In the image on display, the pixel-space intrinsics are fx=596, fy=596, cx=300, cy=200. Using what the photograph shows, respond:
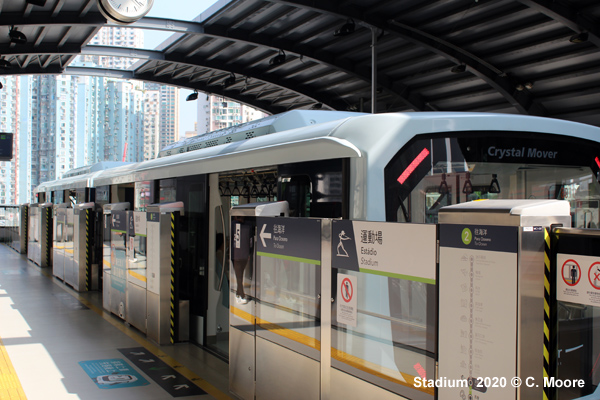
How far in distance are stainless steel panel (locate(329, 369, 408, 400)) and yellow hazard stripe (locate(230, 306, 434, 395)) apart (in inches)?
3.0

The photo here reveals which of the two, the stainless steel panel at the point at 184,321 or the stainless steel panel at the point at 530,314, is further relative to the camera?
the stainless steel panel at the point at 184,321

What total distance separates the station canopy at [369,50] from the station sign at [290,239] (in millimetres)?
8508

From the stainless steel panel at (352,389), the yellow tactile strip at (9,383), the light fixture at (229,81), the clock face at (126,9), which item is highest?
the light fixture at (229,81)

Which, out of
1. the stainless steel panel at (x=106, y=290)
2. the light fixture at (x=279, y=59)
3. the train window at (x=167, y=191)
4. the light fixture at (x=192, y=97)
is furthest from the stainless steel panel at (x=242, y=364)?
the light fixture at (x=192, y=97)

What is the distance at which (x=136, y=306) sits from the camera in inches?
352

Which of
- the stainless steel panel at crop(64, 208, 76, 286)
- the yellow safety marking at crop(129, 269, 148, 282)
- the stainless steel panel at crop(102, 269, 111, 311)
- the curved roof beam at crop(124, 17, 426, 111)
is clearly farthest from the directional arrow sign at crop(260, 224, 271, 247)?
the curved roof beam at crop(124, 17, 426, 111)

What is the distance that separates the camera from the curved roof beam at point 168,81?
18.6 m

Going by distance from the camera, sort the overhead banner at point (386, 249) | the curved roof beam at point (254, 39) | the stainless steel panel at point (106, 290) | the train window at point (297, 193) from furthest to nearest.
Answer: the curved roof beam at point (254, 39) → the stainless steel panel at point (106, 290) → the train window at point (297, 193) → the overhead banner at point (386, 249)

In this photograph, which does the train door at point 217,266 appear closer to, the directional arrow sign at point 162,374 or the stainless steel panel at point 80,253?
the directional arrow sign at point 162,374

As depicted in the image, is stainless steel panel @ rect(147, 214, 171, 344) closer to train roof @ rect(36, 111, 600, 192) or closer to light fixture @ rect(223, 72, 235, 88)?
train roof @ rect(36, 111, 600, 192)

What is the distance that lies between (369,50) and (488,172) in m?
12.4

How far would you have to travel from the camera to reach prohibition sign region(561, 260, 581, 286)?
252 cm

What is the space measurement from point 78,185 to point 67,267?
1.95m

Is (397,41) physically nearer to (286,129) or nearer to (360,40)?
(360,40)
